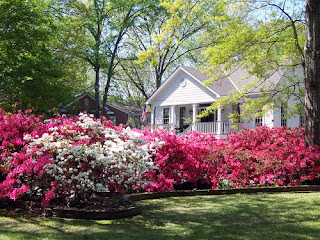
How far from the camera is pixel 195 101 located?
23.0 m

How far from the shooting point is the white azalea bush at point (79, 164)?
566cm

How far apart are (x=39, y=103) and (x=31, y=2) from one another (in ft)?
19.0

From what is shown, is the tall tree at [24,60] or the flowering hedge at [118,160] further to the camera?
the tall tree at [24,60]

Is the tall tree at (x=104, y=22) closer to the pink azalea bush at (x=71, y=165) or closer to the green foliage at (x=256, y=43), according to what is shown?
the green foliage at (x=256, y=43)

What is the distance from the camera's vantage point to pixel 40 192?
21.0ft

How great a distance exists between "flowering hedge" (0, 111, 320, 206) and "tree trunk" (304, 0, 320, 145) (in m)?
0.51

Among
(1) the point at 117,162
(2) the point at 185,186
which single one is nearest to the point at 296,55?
(2) the point at 185,186

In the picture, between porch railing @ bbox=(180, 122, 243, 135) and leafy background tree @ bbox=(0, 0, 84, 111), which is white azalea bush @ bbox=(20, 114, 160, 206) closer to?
leafy background tree @ bbox=(0, 0, 84, 111)

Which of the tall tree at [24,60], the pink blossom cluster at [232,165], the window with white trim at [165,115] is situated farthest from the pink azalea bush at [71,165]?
the window with white trim at [165,115]

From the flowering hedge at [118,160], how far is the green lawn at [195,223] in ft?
1.94

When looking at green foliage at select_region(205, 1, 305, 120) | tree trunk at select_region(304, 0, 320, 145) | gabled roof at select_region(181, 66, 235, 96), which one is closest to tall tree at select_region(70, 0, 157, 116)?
→ gabled roof at select_region(181, 66, 235, 96)

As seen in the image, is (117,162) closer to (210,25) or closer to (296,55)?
(296,55)

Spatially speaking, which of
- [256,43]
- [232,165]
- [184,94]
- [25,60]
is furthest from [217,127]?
[232,165]

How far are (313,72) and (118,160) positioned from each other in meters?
6.97
